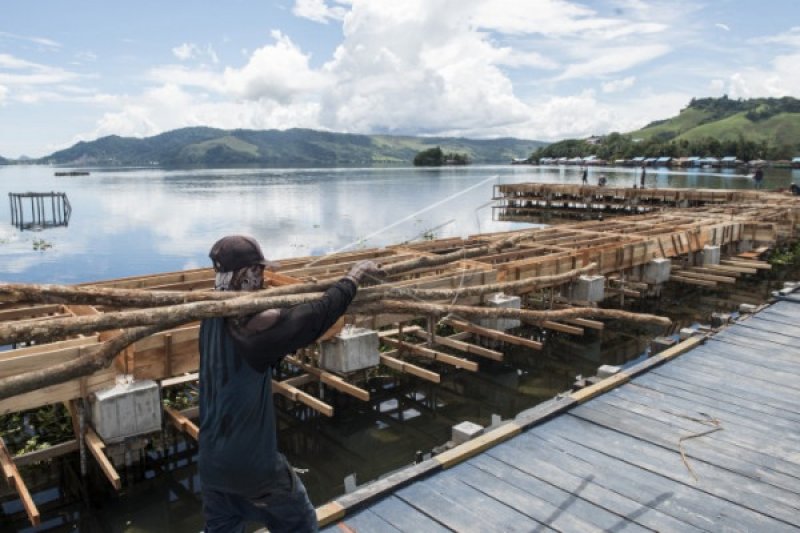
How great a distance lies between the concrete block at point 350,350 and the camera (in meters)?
10.5

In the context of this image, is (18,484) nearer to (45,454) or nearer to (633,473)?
(45,454)

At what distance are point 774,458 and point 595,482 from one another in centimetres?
237

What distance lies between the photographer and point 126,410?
8336 millimetres

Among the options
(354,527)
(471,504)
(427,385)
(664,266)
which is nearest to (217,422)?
(354,527)

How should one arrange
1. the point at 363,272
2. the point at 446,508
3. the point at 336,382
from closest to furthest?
1. the point at 363,272
2. the point at 446,508
3. the point at 336,382

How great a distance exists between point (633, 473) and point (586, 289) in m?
9.66

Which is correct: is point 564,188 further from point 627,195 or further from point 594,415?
point 594,415

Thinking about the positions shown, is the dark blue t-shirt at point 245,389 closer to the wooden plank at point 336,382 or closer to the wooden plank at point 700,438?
the wooden plank at point 700,438

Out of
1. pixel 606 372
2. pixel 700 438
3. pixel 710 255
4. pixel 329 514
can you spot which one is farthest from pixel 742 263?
pixel 329 514

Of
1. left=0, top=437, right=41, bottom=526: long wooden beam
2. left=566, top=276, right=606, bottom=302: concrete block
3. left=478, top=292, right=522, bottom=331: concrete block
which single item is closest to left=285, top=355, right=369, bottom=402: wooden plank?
left=478, top=292, right=522, bottom=331: concrete block

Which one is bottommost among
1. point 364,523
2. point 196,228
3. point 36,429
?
point 36,429

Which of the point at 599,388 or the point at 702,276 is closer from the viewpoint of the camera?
the point at 599,388

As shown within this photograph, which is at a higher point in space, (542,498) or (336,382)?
(542,498)

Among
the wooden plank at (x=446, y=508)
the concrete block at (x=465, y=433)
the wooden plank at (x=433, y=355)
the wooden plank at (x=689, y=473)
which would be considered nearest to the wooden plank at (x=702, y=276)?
the wooden plank at (x=433, y=355)
